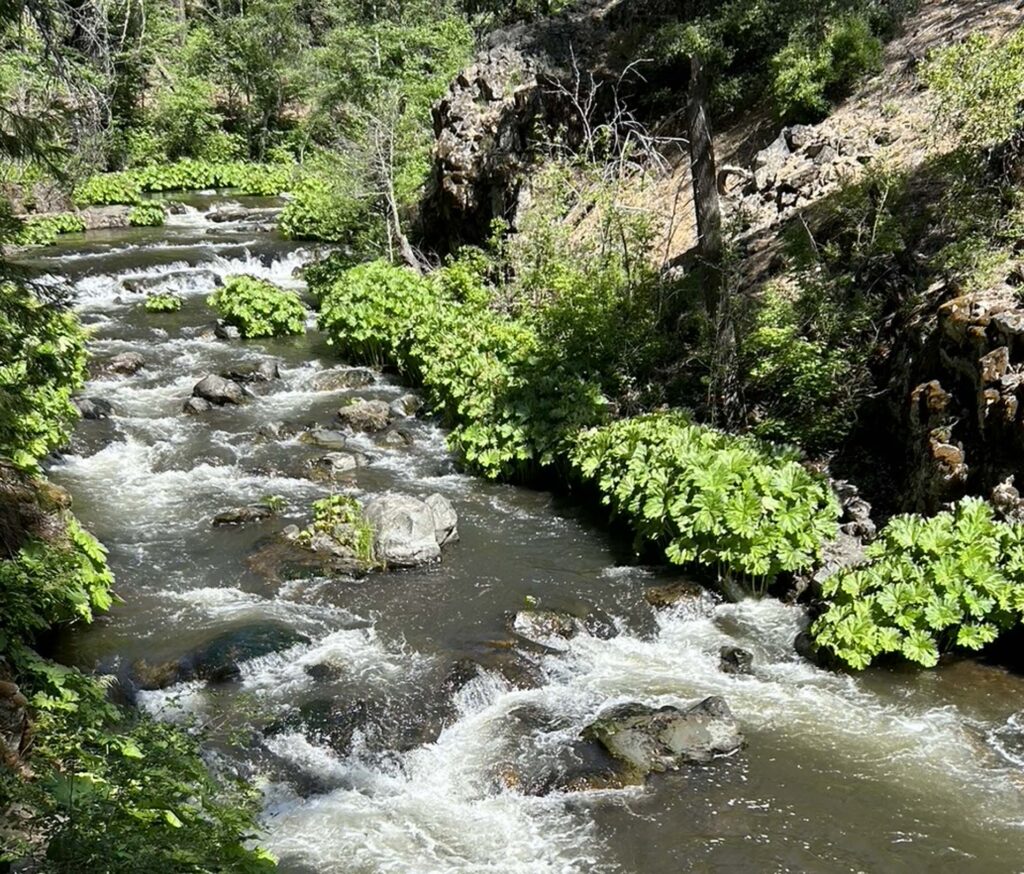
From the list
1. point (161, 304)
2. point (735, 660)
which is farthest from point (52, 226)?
point (735, 660)

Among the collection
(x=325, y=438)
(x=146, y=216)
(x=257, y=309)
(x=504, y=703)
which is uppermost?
(x=146, y=216)

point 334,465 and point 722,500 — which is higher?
point 722,500

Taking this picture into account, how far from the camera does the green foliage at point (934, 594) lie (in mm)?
8383

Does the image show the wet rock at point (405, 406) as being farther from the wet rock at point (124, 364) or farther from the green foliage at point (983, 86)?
the green foliage at point (983, 86)

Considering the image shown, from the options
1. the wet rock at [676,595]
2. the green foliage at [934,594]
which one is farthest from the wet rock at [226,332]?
the green foliage at [934,594]

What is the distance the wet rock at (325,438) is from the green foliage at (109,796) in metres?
8.39

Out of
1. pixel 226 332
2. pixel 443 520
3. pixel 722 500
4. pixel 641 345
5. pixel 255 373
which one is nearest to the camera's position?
pixel 722 500

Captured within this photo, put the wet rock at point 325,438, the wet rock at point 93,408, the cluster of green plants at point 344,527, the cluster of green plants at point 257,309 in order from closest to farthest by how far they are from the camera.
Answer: the cluster of green plants at point 344,527, the wet rock at point 325,438, the wet rock at point 93,408, the cluster of green plants at point 257,309

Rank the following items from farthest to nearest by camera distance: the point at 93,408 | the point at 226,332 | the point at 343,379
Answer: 1. the point at 226,332
2. the point at 343,379
3. the point at 93,408

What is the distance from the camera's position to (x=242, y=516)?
1205 centimetres

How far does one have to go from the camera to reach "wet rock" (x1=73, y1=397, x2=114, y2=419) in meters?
15.3

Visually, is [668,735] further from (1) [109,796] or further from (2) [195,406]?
(2) [195,406]

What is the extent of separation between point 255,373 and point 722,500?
10.9 m

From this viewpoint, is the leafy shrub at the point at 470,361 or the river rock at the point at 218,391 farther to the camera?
the river rock at the point at 218,391
